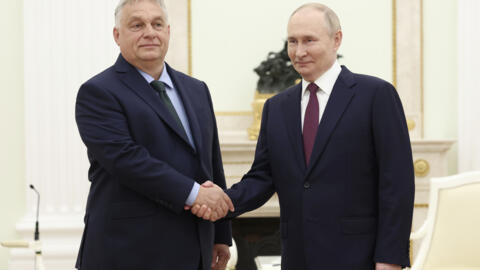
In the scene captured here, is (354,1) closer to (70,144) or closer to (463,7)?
(463,7)

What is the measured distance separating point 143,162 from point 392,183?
36.4 inches

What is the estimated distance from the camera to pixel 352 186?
236 cm

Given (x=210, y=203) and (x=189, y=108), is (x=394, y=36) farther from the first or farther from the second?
(x=210, y=203)

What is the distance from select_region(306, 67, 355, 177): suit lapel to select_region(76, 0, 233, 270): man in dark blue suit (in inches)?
17.6

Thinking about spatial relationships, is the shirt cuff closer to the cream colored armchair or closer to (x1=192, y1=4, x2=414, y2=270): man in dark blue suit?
(x1=192, y1=4, x2=414, y2=270): man in dark blue suit

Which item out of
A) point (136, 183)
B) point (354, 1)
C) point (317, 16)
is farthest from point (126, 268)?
point (354, 1)

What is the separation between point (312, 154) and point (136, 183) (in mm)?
674

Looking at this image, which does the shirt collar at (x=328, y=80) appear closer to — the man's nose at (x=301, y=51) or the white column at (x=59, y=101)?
the man's nose at (x=301, y=51)

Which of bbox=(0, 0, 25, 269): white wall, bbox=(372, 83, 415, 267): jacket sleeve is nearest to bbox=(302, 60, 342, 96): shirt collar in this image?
bbox=(372, 83, 415, 267): jacket sleeve

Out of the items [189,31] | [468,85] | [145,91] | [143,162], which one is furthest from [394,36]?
[143,162]

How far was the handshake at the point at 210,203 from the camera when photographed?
7.92 feet

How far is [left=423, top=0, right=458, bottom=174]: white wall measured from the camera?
19.5ft

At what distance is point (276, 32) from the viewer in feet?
19.7

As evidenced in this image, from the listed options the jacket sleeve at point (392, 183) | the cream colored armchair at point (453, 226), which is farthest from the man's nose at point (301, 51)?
the cream colored armchair at point (453, 226)
